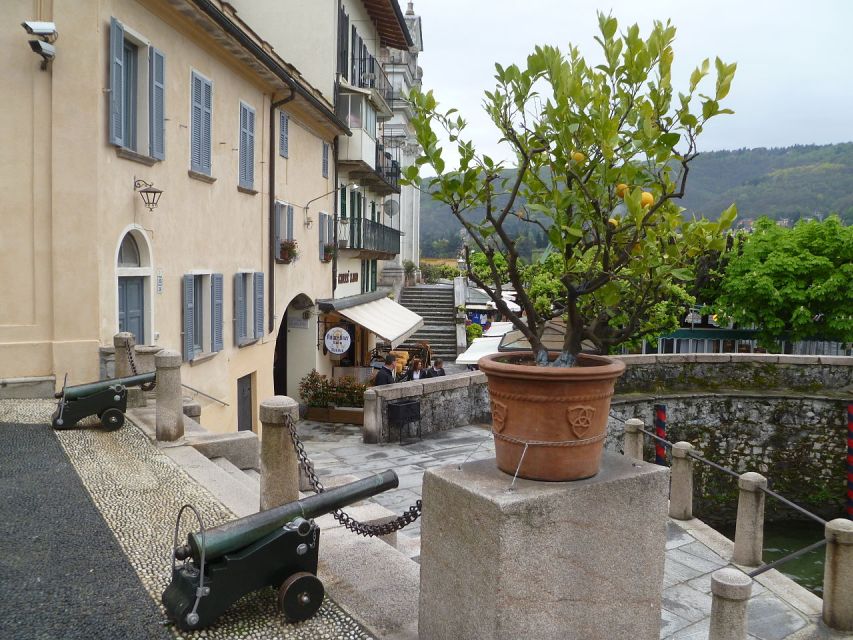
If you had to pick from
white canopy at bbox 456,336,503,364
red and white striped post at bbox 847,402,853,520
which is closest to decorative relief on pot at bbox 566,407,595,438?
red and white striped post at bbox 847,402,853,520

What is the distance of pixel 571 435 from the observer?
3.25 metres

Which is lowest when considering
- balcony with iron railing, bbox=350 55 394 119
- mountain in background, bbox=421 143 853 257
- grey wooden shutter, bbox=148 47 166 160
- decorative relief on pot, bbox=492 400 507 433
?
decorative relief on pot, bbox=492 400 507 433

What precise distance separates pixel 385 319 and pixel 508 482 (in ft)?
61.8

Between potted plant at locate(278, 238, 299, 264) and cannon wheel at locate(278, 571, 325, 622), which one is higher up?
potted plant at locate(278, 238, 299, 264)

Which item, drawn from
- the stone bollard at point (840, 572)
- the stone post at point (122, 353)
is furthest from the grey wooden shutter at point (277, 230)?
the stone bollard at point (840, 572)

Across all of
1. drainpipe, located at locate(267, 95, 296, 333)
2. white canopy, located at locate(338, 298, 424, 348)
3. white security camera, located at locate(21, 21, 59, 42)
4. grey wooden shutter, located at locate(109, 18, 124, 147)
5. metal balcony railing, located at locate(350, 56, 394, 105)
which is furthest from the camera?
metal balcony railing, located at locate(350, 56, 394, 105)

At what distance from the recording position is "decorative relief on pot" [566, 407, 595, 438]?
128 inches

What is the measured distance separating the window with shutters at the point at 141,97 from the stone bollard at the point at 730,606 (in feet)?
27.7

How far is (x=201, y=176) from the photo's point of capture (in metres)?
11.5

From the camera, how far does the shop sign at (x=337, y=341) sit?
18.1 meters

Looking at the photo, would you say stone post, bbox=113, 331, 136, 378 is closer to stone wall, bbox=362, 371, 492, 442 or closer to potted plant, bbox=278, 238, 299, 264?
stone wall, bbox=362, 371, 492, 442

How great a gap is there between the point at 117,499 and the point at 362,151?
16.9 meters

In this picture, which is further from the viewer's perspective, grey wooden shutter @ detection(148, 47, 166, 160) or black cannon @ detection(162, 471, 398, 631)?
grey wooden shutter @ detection(148, 47, 166, 160)

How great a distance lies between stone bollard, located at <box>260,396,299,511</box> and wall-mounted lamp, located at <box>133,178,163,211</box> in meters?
6.08
